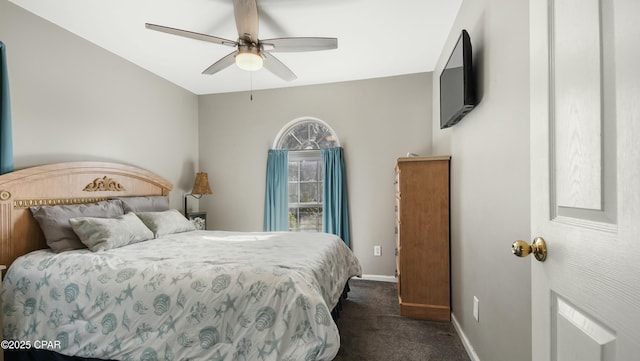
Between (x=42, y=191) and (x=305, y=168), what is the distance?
9.12ft

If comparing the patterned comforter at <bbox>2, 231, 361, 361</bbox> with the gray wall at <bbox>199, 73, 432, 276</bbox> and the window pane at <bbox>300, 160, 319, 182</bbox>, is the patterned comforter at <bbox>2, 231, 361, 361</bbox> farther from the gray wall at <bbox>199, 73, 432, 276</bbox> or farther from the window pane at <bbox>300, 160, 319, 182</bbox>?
the window pane at <bbox>300, 160, 319, 182</bbox>

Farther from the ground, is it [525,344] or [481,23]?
[481,23]

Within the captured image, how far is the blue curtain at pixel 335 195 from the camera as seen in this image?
145 inches

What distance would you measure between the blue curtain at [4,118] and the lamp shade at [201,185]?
1.90 m

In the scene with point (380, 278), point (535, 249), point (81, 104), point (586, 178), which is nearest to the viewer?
point (586, 178)

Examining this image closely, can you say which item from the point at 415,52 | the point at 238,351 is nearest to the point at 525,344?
the point at 238,351

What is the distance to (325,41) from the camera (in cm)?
204

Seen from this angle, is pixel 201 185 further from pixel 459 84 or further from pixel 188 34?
pixel 459 84

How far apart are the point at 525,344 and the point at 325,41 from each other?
216 centimetres

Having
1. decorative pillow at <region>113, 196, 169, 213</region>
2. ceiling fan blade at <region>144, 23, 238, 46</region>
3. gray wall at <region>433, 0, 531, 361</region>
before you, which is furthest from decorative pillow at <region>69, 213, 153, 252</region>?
gray wall at <region>433, 0, 531, 361</region>

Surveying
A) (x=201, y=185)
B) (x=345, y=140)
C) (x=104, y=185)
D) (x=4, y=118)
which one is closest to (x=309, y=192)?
(x=345, y=140)

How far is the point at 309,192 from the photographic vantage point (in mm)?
4074

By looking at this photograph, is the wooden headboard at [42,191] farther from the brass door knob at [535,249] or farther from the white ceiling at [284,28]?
the brass door knob at [535,249]

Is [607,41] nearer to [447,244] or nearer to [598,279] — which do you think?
[598,279]
